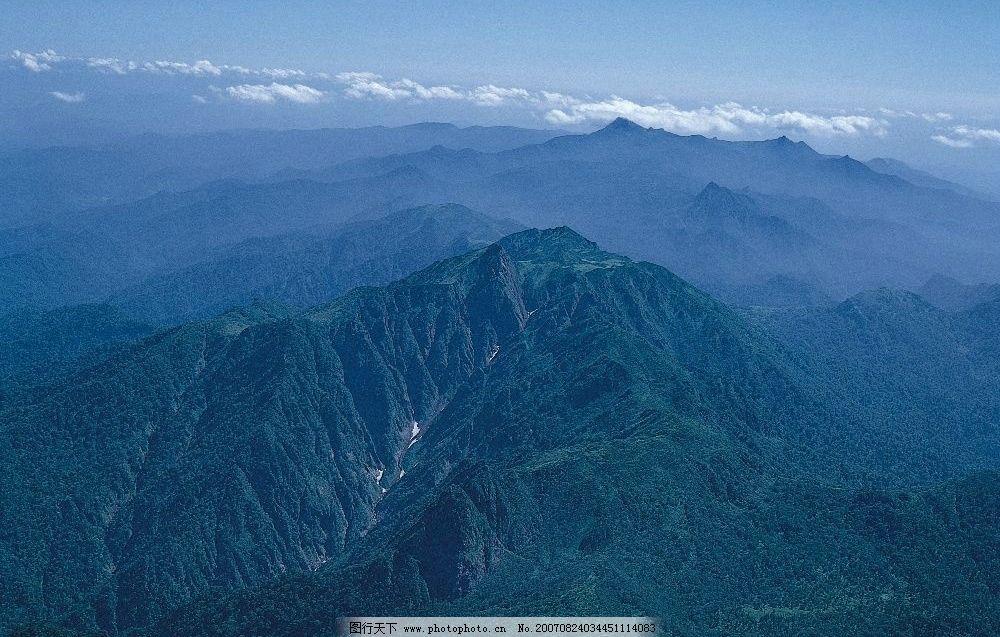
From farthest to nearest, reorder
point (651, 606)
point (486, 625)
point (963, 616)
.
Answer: point (651, 606), point (963, 616), point (486, 625)

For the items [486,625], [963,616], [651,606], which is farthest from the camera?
[651,606]

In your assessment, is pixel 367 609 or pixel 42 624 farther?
pixel 367 609

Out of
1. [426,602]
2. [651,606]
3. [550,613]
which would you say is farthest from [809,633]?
[426,602]

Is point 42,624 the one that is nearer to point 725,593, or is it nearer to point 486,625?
point 486,625

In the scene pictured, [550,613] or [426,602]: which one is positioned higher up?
[550,613]

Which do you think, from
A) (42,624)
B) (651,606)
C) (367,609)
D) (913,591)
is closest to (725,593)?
(651,606)

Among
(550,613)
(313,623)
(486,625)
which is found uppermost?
(486,625)

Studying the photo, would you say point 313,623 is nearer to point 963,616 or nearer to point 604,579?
point 604,579

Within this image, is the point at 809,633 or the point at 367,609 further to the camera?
the point at 367,609

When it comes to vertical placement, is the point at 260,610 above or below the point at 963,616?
below
